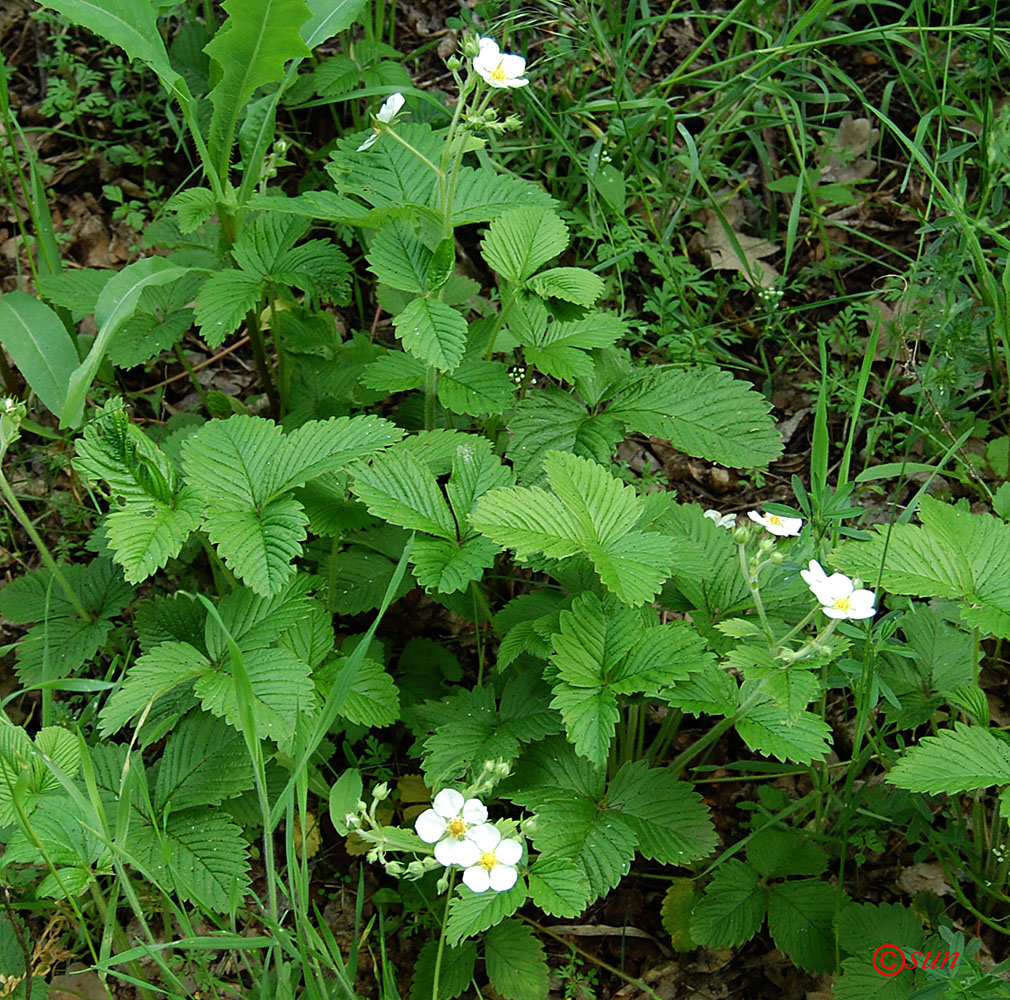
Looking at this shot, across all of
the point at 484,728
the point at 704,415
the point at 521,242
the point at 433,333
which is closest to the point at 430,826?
the point at 484,728

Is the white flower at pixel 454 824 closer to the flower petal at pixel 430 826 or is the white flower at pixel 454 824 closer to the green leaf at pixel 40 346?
the flower petal at pixel 430 826

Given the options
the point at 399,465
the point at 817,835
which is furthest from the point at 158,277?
the point at 817,835

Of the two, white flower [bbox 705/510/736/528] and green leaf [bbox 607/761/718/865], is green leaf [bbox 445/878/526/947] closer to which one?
green leaf [bbox 607/761/718/865]

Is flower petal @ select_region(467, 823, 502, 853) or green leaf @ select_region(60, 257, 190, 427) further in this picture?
green leaf @ select_region(60, 257, 190, 427)

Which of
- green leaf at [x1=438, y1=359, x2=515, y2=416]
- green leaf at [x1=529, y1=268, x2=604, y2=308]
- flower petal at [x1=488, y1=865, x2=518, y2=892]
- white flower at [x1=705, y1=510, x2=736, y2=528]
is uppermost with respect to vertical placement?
green leaf at [x1=529, y1=268, x2=604, y2=308]

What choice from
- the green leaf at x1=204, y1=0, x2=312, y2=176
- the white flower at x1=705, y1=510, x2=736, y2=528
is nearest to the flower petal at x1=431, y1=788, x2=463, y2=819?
the white flower at x1=705, y1=510, x2=736, y2=528

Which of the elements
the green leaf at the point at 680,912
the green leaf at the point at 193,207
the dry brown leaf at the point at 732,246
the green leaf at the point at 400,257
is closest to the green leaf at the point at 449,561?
the green leaf at the point at 400,257
